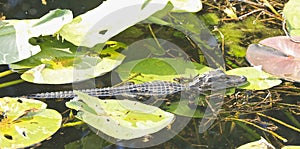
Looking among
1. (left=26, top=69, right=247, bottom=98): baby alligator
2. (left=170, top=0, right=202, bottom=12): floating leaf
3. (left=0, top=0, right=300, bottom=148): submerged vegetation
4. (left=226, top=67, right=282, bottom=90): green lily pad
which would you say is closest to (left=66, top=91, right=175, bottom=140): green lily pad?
(left=0, top=0, right=300, bottom=148): submerged vegetation

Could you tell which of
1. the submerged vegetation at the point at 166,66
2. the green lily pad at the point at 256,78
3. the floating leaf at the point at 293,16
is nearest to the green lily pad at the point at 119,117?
the submerged vegetation at the point at 166,66

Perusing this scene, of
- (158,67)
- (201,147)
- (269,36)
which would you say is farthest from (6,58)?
(269,36)

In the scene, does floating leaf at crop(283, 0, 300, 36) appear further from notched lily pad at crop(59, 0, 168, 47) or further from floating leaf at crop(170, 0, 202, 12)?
notched lily pad at crop(59, 0, 168, 47)

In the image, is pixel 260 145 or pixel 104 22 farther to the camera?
pixel 104 22

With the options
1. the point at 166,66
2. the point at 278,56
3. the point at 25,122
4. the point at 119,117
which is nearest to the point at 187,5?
the point at 166,66

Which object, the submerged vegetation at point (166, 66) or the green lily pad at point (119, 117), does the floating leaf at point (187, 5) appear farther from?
the green lily pad at point (119, 117)

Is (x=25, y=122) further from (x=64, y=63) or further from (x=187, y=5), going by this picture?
(x=187, y=5)
